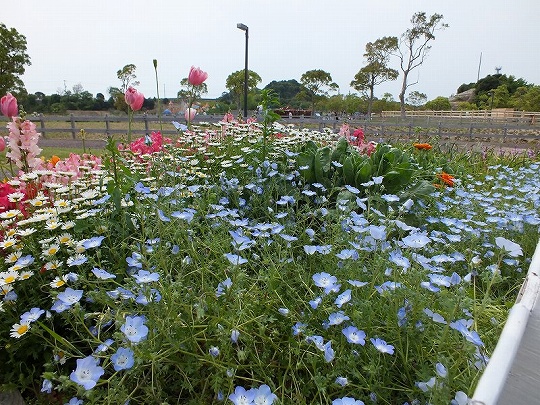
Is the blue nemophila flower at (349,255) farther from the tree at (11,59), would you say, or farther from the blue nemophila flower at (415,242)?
the tree at (11,59)

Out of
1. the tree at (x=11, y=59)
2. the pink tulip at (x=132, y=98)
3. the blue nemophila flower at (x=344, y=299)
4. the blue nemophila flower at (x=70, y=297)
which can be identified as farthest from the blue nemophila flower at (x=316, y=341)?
the tree at (x=11, y=59)

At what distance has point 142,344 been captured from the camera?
94cm

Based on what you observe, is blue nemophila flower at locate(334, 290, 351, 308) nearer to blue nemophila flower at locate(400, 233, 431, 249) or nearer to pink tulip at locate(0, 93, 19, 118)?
blue nemophila flower at locate(400, 233, 431, 249)

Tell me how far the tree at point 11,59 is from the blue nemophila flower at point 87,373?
2428 cm

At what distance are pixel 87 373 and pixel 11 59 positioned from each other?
83.7 feet

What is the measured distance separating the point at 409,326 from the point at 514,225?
172cm

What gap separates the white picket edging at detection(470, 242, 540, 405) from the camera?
1.67 ft

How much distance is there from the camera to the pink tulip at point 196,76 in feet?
8.02

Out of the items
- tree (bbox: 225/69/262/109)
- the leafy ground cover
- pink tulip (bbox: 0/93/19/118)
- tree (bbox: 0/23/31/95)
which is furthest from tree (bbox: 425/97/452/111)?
pink tulip (bbox: 0/93/19/118)

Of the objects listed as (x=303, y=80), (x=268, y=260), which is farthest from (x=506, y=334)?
(x=303, y=80)

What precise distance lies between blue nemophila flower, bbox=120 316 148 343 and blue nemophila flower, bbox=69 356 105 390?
97 millimetres

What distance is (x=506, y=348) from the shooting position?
60 centimetres

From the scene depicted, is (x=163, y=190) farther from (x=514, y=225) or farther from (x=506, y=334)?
(x=514, y=225)

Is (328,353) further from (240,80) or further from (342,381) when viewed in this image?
(240,80)
